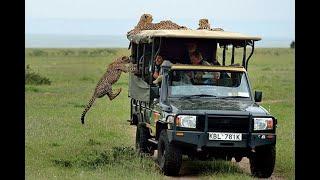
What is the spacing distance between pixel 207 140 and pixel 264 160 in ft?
3.37

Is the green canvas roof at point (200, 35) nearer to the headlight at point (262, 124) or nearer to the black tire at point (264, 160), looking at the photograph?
the headlight at point (262, 124)

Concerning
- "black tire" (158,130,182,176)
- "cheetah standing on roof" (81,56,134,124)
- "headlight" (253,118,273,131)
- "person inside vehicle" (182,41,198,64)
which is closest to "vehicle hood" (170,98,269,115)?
"headlight" (253,118,273,131)

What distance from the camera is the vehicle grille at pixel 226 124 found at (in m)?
11.0

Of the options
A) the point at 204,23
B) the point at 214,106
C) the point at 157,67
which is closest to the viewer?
the point at 214,106

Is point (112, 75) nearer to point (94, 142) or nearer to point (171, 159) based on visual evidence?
point (94, 142)

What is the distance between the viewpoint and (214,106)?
1138 centimetres

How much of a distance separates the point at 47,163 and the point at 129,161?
4.18 feet

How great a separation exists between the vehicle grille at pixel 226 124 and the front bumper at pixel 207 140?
0.32 feet

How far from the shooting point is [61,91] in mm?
29156

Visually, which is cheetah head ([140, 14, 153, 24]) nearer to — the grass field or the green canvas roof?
the green canvas roof

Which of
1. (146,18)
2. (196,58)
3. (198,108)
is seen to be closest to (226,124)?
(198,108)

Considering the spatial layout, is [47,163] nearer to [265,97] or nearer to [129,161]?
[129,161]

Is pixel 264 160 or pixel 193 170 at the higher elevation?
pixel 264 160
